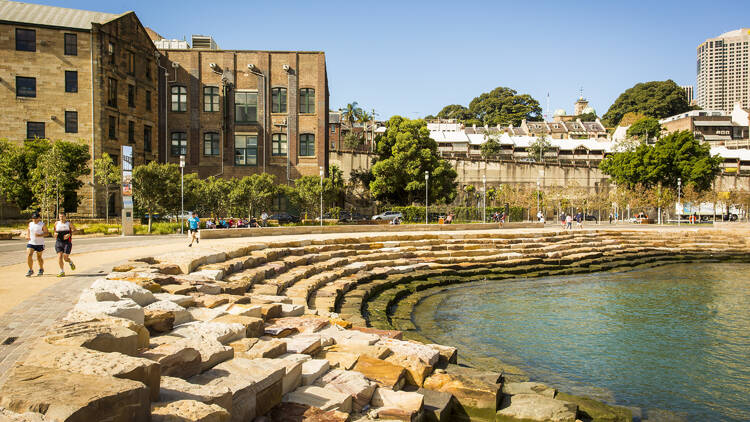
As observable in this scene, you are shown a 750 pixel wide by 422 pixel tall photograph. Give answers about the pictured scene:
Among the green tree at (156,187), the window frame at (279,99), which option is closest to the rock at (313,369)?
the green tree at (156,187)

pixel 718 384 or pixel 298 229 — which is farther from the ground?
pixel 298 229

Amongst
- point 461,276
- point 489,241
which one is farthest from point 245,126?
point 461,276

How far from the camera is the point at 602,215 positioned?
6353 cm

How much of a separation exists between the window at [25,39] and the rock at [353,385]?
138 feet

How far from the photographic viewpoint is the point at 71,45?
3809 centimetres

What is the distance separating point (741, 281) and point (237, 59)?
129 feet

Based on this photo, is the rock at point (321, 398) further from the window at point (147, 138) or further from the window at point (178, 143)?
the window at point (178, 143)

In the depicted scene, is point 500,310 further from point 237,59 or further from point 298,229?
point 237,59

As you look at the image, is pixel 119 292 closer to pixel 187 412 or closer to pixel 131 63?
pixel 187 412

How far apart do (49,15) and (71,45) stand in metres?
3.39

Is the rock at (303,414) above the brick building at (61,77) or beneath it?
beneath

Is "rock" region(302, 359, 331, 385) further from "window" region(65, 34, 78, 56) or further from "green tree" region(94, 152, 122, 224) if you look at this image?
"window" region(65, 34, 78, 56)

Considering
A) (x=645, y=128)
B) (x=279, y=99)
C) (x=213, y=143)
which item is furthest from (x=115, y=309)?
(x=645, y=128)

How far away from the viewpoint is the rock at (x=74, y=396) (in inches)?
124
